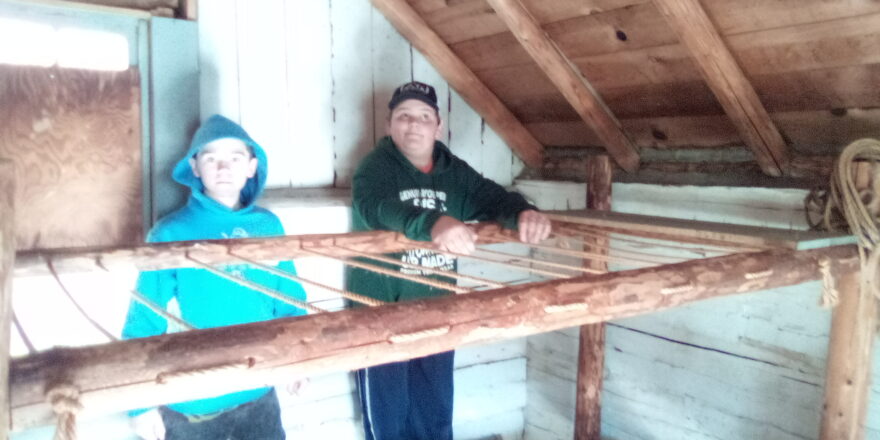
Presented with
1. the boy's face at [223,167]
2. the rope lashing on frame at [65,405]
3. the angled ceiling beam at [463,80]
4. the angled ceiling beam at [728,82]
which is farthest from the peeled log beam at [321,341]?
the angled ceiling beam at [463,80]

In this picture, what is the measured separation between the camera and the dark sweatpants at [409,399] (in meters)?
1.61

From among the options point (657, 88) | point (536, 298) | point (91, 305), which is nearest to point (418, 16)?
point (657, 88)

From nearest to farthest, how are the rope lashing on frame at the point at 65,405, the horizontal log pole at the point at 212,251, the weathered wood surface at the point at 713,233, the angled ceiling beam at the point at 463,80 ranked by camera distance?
the rope lashing on frame at the point at 65,405, the horizontal log pole at the point at 212,251, the weathered wood surface at the point at 713,233, the angled ceiling beam at the point at 463,80

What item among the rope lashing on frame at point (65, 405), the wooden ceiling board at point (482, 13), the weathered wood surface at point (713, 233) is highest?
the wooden ceiling board at point (482, 13)

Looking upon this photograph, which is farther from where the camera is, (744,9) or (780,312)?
(780,312)

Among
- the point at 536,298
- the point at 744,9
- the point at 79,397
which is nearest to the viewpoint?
the point at 79,397

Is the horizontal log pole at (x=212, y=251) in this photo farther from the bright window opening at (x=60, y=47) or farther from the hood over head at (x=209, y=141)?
the bright window opening at (x=60, y=47)

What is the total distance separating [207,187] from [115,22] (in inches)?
16.0

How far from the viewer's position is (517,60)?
1.70 metres

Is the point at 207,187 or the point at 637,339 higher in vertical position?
the point at 207,187

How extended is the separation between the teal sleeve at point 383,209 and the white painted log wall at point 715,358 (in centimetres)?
68

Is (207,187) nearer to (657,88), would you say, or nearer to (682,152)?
(657,88)

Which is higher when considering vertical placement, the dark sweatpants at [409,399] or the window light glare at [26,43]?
the window light glare at [26,43]

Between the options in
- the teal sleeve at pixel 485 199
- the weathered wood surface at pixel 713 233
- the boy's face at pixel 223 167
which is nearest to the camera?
the weathered wood surface at pixel 713 233
